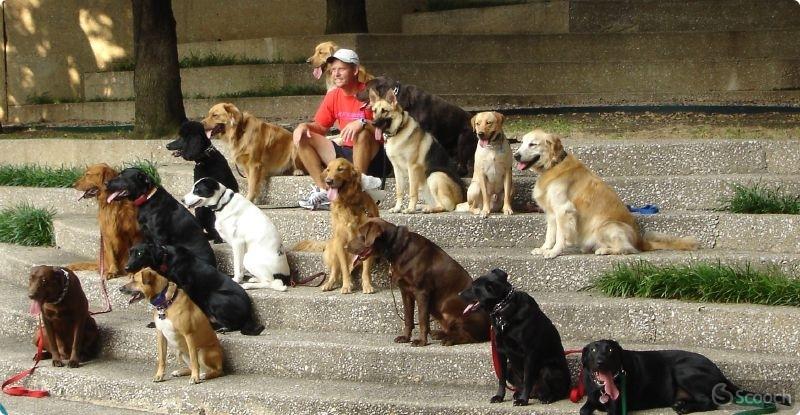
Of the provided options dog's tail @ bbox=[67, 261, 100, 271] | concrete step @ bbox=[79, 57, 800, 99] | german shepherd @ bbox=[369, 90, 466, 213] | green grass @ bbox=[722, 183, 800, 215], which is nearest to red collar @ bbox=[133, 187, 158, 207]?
dog's tail @ bbox=[67, 261, 100, 271]

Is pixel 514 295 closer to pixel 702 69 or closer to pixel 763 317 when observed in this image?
pixel 763 317

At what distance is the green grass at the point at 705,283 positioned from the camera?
6949 millimetres

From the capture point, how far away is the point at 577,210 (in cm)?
781

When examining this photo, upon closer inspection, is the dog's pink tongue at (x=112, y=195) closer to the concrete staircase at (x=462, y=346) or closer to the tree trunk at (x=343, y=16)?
the concrete staircase at (x=462, y=346)

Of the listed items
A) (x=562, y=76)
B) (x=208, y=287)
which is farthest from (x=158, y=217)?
(x=562, y=76)

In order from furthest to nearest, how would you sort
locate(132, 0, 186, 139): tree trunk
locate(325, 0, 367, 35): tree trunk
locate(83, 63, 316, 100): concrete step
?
locate(325, 0, 367, 35): tree trunk → locate(83, 63, 316, 100): concrete step → locate(132, 0, 186, 139): tree trunk

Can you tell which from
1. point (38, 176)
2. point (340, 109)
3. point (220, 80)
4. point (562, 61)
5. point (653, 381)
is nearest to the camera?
point (653, 381)

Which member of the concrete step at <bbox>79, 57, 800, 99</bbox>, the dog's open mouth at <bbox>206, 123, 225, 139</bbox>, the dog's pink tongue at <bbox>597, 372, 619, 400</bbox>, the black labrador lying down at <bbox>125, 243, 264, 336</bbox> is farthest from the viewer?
the concrete step at <bbox>79, 57, 800, 99</bbox>

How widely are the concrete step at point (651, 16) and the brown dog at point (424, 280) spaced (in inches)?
371

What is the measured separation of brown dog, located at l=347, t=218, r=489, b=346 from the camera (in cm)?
702

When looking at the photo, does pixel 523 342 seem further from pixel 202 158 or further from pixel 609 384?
pixel 202 158

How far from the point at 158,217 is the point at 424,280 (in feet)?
6.83

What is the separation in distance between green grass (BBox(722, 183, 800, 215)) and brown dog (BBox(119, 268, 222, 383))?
381 centimetres

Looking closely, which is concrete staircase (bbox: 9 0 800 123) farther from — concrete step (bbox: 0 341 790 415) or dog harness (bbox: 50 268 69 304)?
concrete step (bbox: 0 341 790 415)
